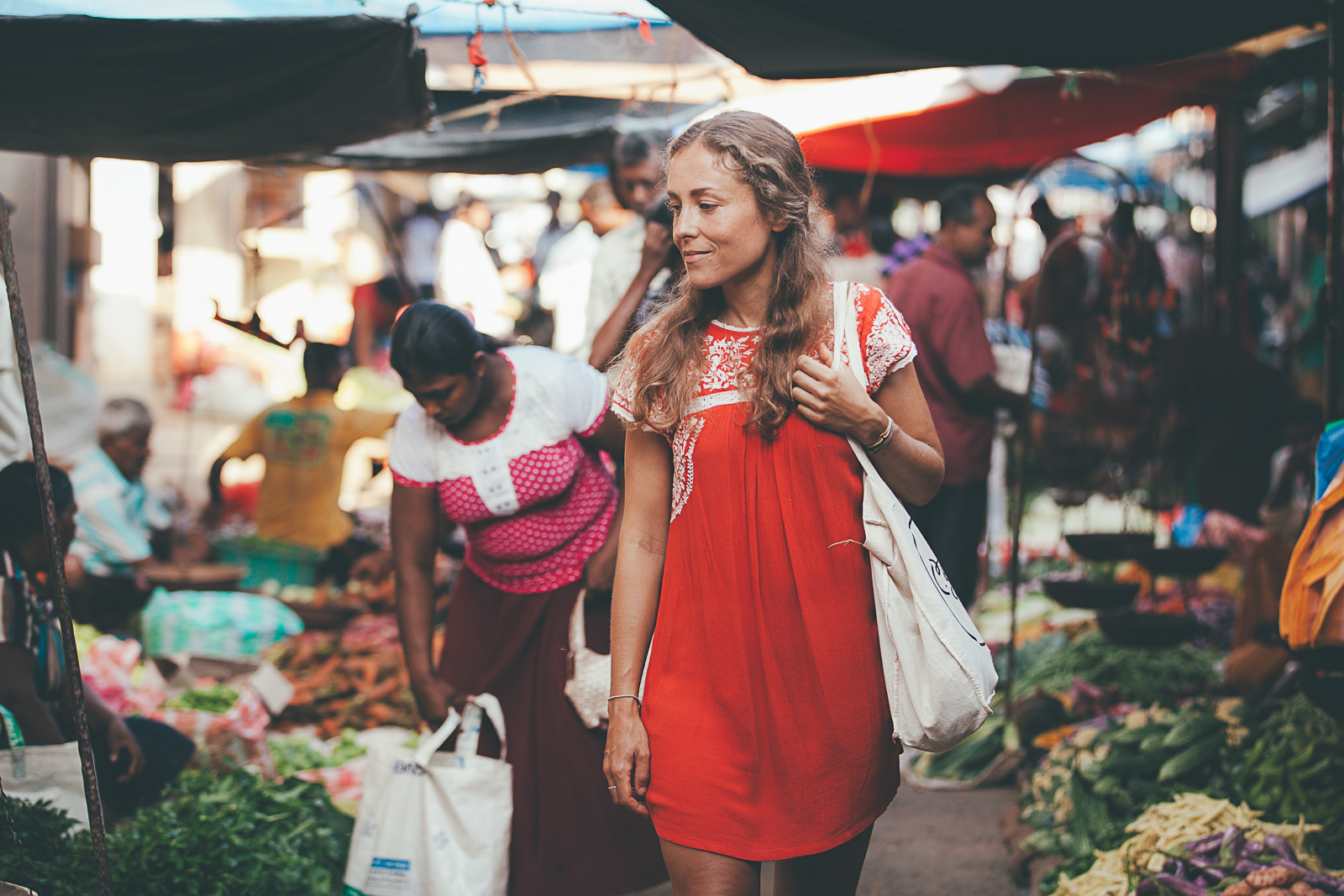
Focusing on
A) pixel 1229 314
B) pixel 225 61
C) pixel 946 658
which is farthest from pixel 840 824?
pixel 1229 314

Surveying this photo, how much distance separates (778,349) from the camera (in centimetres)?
194

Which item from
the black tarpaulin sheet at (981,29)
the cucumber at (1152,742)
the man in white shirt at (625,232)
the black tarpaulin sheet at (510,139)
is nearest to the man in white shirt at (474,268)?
the black tarpaulin sheet at (510,139)

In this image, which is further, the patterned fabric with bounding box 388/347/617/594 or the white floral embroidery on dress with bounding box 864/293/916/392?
the patterned fabric with bounding box 388/347/617/594

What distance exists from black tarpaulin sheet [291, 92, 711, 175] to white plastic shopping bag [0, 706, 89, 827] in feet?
9.57

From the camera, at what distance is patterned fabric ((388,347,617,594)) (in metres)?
2.86

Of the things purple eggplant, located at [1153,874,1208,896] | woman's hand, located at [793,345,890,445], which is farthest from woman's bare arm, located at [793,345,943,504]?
purple eggplant, located at [1153,874,1208,896]

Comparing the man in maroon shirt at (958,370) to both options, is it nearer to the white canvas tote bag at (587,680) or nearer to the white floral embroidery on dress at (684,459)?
the white canvas tote bag at (587,680)

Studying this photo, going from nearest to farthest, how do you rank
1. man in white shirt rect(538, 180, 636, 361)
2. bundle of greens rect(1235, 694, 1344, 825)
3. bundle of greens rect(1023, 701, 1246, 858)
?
bundle of greens rect(1235, 694, 1344, 825), bundle of greens rect(1023, 701, 1246, 858), man in white shirt rect(538, 180, 636, 361)

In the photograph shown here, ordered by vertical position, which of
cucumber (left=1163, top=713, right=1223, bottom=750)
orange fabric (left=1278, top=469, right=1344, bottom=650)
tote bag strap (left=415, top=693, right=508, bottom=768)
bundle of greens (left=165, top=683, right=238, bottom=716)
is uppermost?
orange fabric (left=1278, top=469, right=1344, bottom=650)

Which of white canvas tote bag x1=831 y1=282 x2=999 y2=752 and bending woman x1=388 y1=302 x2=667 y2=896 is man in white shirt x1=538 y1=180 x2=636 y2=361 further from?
white canvas tote bag x1=831 y1=282 x2=999 y2=752

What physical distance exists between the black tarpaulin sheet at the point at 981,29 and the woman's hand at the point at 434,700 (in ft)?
6.18

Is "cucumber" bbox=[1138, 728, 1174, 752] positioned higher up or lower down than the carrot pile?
higher up

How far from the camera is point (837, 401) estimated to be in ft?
6.01

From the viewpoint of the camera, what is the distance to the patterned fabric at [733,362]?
196cm
